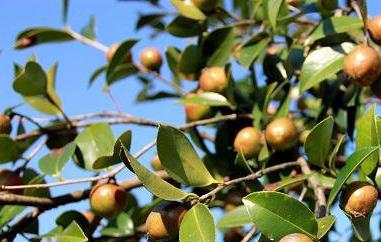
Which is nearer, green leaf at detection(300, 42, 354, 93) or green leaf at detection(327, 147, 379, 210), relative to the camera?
green leaf at detection(327, 147, 379, 210)

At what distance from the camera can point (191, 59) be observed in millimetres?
1923

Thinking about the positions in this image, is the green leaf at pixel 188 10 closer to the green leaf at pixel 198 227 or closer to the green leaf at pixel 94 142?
the green leaf at pixel 94 142

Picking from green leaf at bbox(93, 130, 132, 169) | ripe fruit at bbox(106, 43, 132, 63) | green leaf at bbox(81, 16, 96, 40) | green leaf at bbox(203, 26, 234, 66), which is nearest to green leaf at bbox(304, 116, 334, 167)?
green leaf at bbox(93, 130, 132, 169)

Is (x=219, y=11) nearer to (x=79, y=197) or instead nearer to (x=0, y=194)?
(x=79, y=197)

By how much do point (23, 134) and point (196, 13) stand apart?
0.55 meters

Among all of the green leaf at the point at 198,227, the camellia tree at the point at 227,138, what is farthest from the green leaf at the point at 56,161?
the green leaf at the point at 198,227

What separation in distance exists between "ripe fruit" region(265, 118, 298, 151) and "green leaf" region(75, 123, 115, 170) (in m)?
0.38

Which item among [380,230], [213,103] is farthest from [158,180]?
[380,230]

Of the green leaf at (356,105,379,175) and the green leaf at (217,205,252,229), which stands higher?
the green leaf at (356,105,379,175)

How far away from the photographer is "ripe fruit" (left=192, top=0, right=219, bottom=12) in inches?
73.5

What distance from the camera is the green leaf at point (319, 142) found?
1282 mm

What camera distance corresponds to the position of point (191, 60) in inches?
75.7

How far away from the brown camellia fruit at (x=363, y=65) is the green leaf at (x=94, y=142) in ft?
1.95

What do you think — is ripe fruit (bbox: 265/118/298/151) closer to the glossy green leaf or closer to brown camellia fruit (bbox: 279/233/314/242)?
the glossy green leaf
